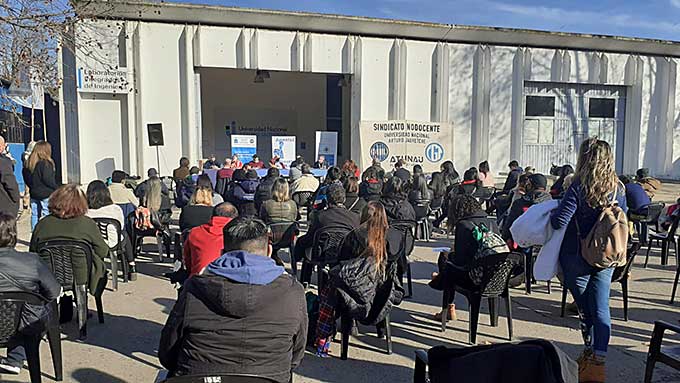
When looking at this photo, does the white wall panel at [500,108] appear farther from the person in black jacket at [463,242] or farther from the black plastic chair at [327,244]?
the person in black jacket at [463,242]

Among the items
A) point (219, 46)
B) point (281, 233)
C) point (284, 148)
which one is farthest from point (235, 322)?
point (284, 148)

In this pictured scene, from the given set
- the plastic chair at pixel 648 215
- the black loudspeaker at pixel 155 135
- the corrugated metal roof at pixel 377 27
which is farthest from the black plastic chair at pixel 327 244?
the corrugated metal roof at pixel 377 27

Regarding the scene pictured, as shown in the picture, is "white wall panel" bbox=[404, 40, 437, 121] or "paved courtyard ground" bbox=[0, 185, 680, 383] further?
"white wall panel" bbox=[404, 40, 437, 121]

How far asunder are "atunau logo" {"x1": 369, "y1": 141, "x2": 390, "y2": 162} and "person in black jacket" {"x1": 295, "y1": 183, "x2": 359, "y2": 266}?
1130 cm

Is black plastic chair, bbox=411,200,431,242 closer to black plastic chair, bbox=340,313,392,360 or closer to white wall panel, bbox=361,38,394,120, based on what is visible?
black plastic chair, bbox=340,313,392,360

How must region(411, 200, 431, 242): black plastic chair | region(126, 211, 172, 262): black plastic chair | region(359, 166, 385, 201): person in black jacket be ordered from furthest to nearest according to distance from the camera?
region(359, 166, 385, 201): person in black jacket < region(411, 200, 431, 242): black plastic chair < region(126, 211, 172, 262): black plastic chair

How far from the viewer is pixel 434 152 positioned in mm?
17156

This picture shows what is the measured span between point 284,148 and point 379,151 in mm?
3336

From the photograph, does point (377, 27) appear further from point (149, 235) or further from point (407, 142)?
point (149, 235)

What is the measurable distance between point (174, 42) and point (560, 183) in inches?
453

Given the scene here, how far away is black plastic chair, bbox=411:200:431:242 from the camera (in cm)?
867

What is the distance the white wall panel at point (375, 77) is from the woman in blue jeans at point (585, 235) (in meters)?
13.3

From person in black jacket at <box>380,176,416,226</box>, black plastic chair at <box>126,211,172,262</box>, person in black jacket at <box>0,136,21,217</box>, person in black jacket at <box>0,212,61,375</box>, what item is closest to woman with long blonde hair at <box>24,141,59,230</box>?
person in black jacket at <box>0,136,21,217</box>

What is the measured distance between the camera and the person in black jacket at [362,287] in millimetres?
4051
